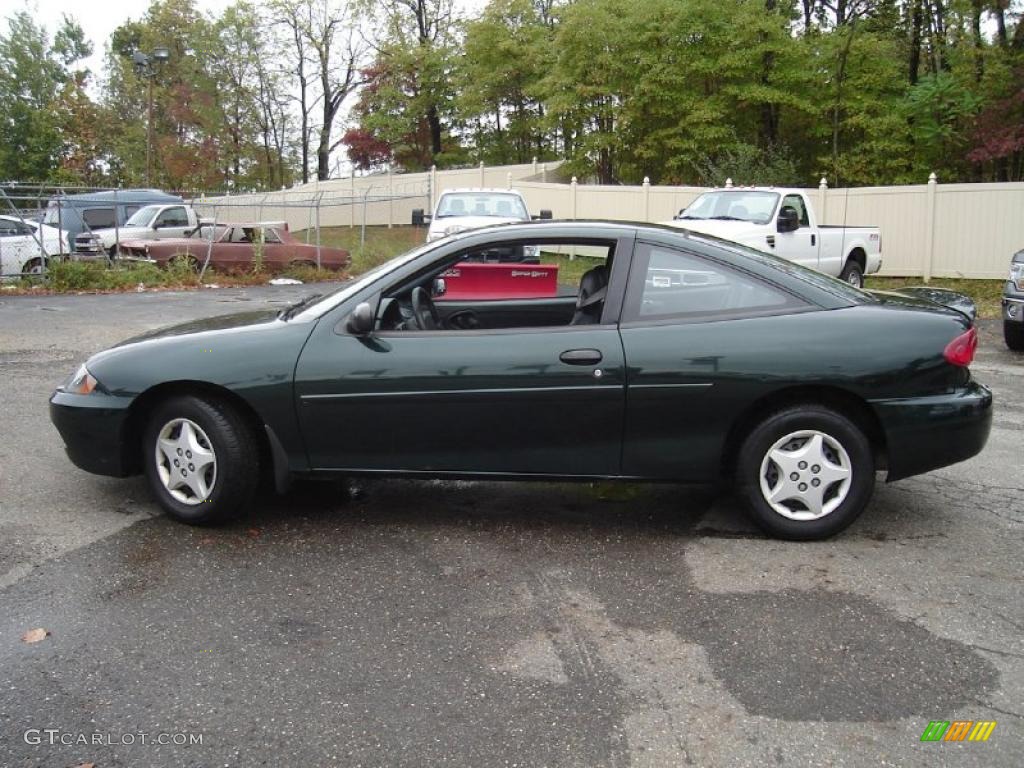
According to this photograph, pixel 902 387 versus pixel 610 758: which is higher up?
pixel 902 387

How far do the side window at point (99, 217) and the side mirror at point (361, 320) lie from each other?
18.6 meters

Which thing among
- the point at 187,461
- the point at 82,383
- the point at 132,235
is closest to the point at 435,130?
the point at 132,235

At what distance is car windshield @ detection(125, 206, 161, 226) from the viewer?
19938mm

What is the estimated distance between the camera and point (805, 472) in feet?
13.8

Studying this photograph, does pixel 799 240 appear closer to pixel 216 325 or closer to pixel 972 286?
pixel 972 286

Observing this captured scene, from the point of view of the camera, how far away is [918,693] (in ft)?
9.86

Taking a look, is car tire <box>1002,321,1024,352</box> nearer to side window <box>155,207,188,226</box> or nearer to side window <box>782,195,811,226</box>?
side window <box>782,195,811,226</box>

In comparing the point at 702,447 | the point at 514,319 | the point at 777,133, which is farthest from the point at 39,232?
the point at 777,133

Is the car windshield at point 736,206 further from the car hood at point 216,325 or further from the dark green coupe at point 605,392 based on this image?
the car hood at point 216,325

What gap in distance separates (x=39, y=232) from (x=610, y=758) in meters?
17.3

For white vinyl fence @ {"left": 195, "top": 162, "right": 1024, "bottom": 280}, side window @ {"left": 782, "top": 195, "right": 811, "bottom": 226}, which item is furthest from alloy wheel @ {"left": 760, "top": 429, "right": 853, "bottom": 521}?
white vinyl fence @ {"left": 195, "top": 162, "right": 1024, "bottom": 280}

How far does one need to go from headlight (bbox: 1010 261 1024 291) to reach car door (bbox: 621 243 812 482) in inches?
272

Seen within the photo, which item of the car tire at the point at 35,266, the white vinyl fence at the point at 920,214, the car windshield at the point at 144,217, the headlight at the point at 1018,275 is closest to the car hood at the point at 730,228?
the headlight at the point at 1018,275

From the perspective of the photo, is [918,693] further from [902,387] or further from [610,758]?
[902,387]
